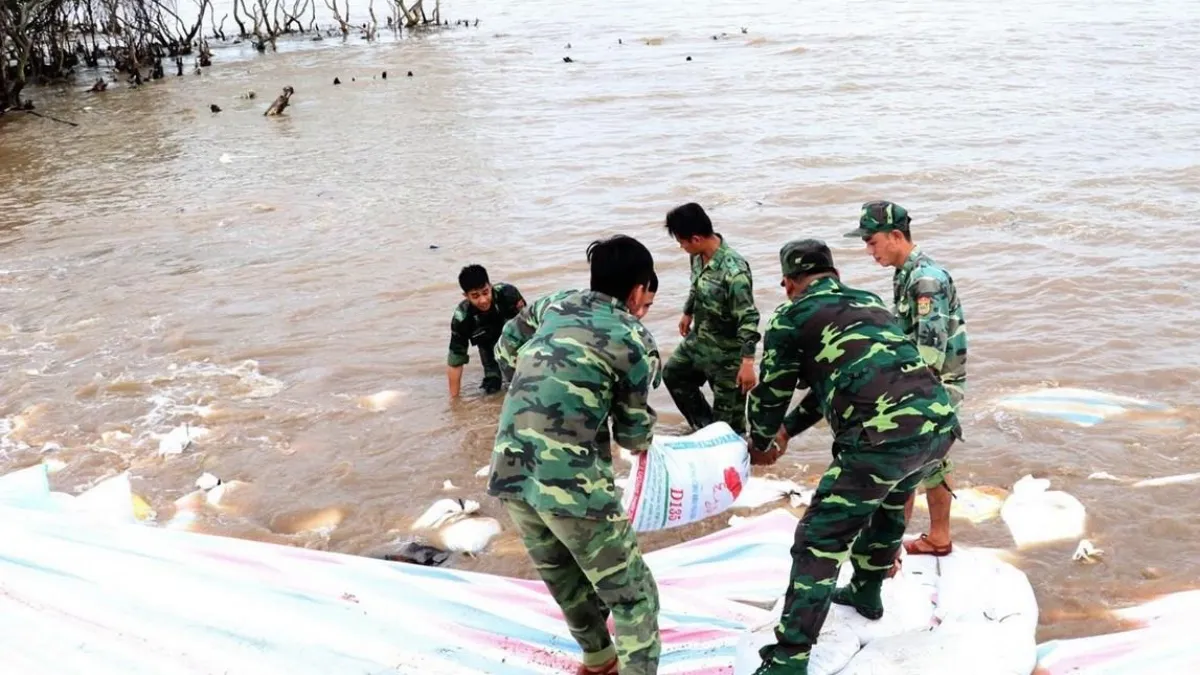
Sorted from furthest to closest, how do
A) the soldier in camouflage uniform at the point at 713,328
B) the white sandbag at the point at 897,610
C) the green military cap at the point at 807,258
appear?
the soldier in camouflage uniform at the point at 713,328 → the white sandbag at the point at 897,610 → the green military cap at the point at 807,258

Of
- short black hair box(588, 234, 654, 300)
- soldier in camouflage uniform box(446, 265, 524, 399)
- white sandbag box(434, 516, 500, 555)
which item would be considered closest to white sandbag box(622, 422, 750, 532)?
short black hair box(588, 234, 654, 300)

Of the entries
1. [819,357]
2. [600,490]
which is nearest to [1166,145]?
[819,357]

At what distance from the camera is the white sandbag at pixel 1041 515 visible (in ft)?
14.7

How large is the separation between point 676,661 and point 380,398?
3.73 m

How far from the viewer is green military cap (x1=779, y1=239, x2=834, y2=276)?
126 inches

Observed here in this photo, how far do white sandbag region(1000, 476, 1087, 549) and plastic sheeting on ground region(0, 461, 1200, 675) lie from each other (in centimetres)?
63

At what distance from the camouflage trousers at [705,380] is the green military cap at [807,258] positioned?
5.94ft

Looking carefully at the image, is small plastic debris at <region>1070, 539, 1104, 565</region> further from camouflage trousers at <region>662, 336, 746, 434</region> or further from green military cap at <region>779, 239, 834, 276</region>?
green military cap at <region>779, 239, 834, 276</region>

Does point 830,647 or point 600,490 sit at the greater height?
point 600,490

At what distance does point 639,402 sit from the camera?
2902mm

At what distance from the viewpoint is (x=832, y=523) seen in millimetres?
3105

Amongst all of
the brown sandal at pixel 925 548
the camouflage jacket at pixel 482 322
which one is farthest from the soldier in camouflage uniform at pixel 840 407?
the camouflage jacket at pixel 482 322

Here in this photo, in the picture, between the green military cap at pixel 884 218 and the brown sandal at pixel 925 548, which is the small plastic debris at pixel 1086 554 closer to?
the brown sandal at pixel 925 548

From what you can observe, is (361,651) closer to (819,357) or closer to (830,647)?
(830,647)
